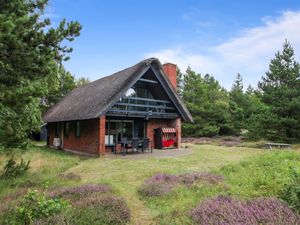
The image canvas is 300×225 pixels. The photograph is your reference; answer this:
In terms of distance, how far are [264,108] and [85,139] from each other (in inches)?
752

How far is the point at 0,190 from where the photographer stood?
765 centimetres

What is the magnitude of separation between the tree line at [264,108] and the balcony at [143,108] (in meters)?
9.32

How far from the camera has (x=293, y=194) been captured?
182 inches

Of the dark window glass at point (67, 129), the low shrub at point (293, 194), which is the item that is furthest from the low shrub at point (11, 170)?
the dark window glass at point (67, 129)

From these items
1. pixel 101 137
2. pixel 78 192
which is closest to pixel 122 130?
pixel 101 137

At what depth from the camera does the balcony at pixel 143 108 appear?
1675 centimetres

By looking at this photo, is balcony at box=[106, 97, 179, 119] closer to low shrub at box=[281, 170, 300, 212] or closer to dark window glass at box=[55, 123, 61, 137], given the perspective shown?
dark window glass at box=[55, 123, 61, 137]

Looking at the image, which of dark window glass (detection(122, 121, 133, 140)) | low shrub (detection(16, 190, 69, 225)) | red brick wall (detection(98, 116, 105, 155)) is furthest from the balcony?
low shrub (detection(16, 190, 69, 225))

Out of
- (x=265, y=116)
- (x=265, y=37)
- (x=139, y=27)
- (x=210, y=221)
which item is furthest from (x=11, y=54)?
(x=265, y=116)

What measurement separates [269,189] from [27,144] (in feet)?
26.6

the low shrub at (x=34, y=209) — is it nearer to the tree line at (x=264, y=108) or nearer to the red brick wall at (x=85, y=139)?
the red brick wall at (x=85, y=139)

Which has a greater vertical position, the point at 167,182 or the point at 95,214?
the point at 95,214

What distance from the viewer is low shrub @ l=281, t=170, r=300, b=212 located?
4.44 meters

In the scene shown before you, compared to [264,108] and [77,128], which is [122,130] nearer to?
[77,128]
